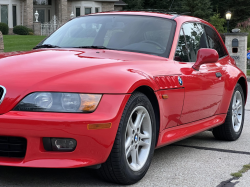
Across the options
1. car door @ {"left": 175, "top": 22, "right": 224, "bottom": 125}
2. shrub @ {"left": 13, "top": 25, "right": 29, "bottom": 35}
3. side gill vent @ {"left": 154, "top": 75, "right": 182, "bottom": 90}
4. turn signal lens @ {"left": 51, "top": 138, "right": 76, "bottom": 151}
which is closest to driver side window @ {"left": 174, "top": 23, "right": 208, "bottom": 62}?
car door @ {"left": 175, "top": 22, "right": 224, "bottom": 125}

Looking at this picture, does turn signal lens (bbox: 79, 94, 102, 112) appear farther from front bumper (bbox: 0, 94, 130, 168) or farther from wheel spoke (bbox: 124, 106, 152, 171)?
wheel spoke (bbox: 124, 106, 152, 171)

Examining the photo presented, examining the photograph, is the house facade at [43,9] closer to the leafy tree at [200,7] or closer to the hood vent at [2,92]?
the leafy tree at [200,7]

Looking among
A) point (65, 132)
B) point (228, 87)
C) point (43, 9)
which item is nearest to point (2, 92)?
point (65, 132)

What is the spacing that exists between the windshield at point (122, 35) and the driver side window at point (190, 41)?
170 mm

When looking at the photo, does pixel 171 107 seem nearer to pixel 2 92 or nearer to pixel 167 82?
pixel 167 82

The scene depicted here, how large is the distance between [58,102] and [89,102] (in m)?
0.22

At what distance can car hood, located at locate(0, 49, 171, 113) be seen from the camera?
10.7ft

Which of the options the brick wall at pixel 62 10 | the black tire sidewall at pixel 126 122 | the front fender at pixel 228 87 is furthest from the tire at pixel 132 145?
the brick wall at pixel 62 10

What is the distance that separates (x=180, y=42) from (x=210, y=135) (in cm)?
189

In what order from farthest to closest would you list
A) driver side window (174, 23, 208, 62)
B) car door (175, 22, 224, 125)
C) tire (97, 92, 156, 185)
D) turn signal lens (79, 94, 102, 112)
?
driver side window (174, 23, 208, 62)
car door (175, 22, 224, 125)
tire (97, 92, 156, 185)
turn signal lens (79, 94, 102, 112)

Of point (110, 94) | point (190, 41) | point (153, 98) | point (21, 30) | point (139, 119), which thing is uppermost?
point (21, 30)

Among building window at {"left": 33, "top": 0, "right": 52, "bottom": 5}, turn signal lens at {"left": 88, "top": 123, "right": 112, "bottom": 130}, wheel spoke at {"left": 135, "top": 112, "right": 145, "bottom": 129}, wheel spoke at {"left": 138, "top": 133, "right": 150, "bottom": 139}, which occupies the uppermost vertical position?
building window at {"left": 33, "top": 0, "right": 52, "bottom": 5}

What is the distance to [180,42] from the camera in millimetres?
4879

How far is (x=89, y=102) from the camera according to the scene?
3.24m
